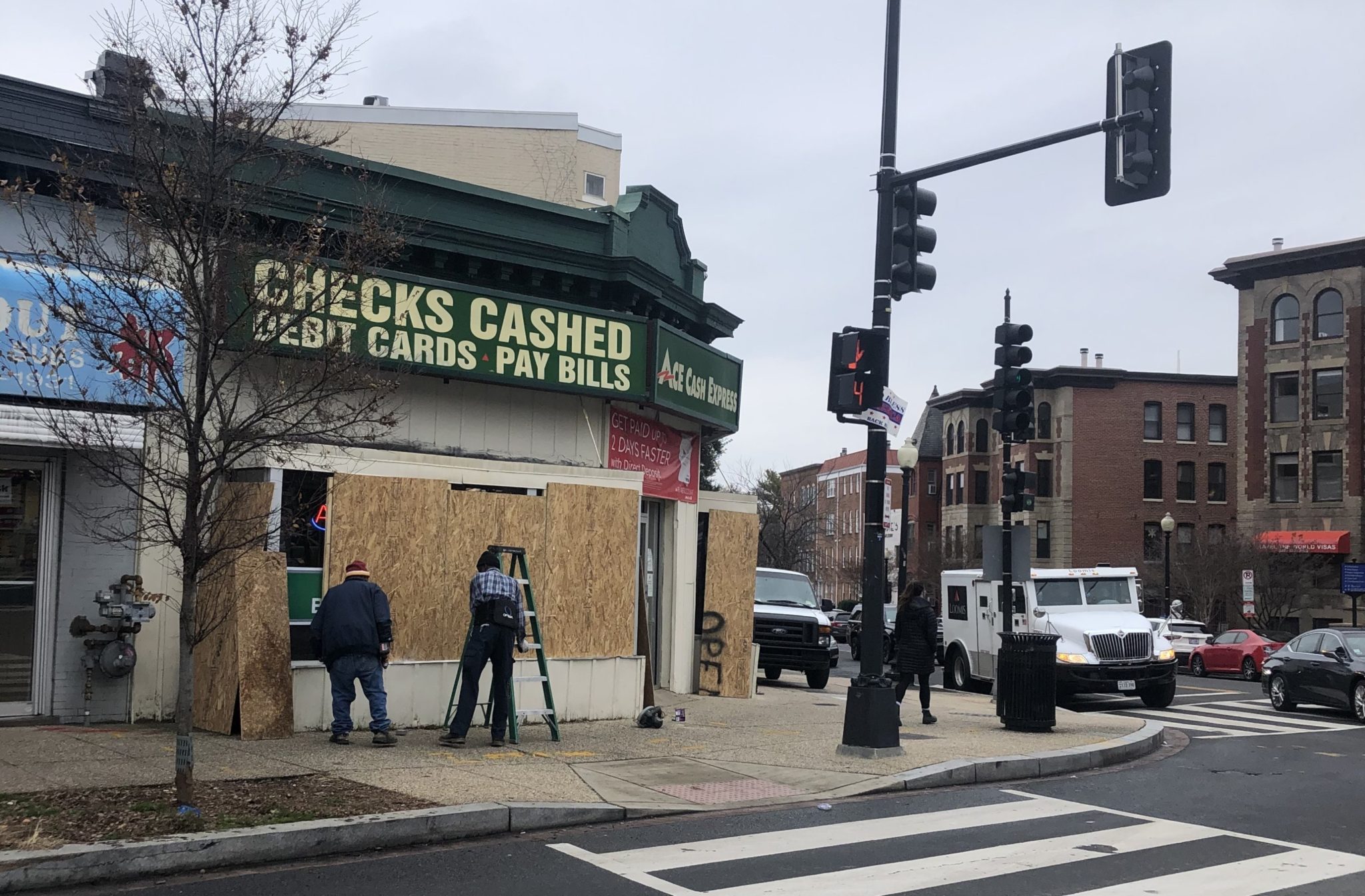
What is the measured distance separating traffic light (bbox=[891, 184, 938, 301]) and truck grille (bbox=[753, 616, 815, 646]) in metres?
10.4

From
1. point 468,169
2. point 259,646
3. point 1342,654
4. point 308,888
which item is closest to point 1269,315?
point 1342,654

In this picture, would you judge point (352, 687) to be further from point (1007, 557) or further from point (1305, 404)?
point (1305, 404)

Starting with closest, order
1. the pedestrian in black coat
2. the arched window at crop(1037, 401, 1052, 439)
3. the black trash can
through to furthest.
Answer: the black trash can < the pedestrian in black coat < the arched window at crop(1037, 401, 1052, 439)

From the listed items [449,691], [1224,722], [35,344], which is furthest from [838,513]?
[35,344]

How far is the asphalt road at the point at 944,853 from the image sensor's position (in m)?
7.22

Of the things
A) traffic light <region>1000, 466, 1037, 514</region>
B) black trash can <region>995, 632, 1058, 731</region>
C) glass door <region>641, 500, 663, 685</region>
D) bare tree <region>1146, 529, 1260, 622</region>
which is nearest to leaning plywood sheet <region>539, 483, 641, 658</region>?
glass door <region>641, 500, 663, 685</region>

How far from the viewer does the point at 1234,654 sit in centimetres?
3272

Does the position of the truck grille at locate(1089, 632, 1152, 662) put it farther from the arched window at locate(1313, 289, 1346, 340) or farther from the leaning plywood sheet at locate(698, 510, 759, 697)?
the arched window at locate(1313, 289, 1346, 340)

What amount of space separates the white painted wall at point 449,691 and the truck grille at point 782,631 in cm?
723

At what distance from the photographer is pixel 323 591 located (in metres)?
12.5

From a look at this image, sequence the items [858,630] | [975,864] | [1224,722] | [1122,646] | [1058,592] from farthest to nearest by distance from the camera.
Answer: [858,630], [1058,592], [1122,646], [1224,722], [975,864]

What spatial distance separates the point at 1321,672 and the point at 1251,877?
1338cm

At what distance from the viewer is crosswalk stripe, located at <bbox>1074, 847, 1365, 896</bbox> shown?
7.29 m

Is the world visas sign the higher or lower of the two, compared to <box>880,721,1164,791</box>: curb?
higher
